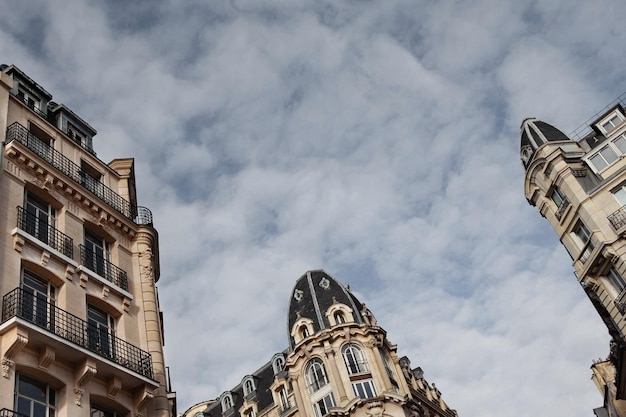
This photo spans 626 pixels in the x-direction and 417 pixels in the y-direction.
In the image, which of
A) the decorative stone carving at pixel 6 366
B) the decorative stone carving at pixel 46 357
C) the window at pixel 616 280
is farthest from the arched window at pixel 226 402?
the decorative stone carving at pixel 6 366

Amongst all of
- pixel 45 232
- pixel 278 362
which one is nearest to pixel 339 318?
pixel 278 362

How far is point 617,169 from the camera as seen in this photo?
36.7 meters

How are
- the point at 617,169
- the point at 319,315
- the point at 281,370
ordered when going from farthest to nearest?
the point at 281,370 < the point at 319,315 < the point at 617,169

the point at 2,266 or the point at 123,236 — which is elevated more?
the point at 123,236

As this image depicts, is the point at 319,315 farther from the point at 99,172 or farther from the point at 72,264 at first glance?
the point at 72,264

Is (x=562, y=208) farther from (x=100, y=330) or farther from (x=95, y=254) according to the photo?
(x=100, y=330)

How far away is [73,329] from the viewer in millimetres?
18078

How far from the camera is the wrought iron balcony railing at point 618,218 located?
34.0m

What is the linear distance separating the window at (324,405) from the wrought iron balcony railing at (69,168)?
25.5 meters

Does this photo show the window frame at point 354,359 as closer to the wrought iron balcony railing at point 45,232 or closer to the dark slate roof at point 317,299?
the dark slate roof at point 317,299

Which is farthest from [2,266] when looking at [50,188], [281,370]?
[281,370]

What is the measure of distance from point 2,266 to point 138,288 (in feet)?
18.9

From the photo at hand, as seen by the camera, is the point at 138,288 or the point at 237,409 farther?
the point at 237,409

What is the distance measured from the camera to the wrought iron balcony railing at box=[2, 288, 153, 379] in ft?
55.3
